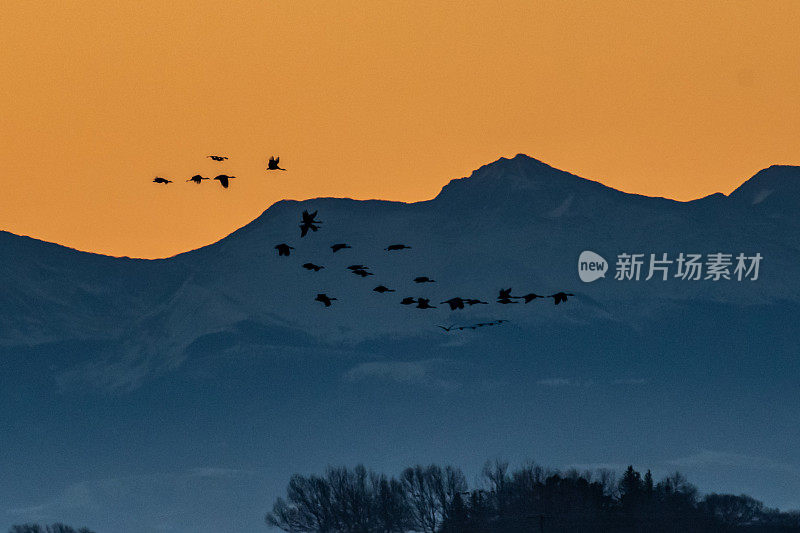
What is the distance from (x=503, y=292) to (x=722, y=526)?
104820mm

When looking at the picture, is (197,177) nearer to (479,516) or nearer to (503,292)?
(503,292)

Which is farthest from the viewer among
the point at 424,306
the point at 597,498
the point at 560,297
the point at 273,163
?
the point at 597,498

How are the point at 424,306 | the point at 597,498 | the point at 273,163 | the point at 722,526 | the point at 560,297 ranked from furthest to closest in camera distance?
the point at 597,498 → the point at 722,526 → the point at 424,306 → the point at 560,297 → the point at 273,163

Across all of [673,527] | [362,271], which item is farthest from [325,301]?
[673,527]

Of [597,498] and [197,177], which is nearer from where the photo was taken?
[197,177]

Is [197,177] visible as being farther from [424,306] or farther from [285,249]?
[424,306]

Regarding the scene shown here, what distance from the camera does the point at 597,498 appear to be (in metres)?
173

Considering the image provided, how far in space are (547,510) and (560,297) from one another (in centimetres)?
11680

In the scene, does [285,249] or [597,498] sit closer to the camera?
[285,249]

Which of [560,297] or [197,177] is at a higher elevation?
[197,177]

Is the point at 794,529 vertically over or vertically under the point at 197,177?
under

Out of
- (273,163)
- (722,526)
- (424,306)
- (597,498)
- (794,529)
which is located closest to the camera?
(273,163)

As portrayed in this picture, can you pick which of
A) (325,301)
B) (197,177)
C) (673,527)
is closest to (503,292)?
(325,301)

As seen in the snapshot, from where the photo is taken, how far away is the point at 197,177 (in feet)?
207
